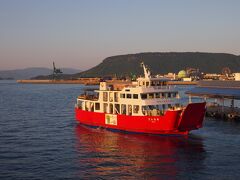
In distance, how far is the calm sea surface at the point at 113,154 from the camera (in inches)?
1220

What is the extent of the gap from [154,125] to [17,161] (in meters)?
17.1

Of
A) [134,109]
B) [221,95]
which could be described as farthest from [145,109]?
[221,95]

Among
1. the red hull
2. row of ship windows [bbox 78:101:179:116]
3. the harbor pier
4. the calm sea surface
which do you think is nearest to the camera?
the calm sea surface

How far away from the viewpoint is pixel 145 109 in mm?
45750

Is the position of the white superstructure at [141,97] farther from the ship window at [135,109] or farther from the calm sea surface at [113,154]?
the calm sea surface at [113,154]

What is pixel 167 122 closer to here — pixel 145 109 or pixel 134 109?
pixel 145 109

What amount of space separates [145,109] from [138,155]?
9909 millimetres

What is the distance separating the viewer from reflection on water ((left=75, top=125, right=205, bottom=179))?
103ft

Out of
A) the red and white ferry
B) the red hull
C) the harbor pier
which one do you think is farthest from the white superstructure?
Result: the harbor pier

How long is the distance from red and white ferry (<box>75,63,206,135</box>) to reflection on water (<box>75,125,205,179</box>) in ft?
4.55

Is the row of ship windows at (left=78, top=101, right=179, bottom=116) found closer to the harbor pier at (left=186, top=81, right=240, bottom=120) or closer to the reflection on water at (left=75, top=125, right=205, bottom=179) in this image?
the reflection on water at (left=75, top=125, right=205, bottom=179)

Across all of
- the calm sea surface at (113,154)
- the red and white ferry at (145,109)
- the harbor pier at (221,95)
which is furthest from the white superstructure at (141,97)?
the harbor pier at (221,95)

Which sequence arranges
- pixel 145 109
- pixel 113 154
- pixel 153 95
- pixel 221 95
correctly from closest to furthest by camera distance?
pixel 113 154 < pixel 145 109 < pixel 153 95 < pixel 221 95

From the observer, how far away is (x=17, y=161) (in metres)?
34.8
